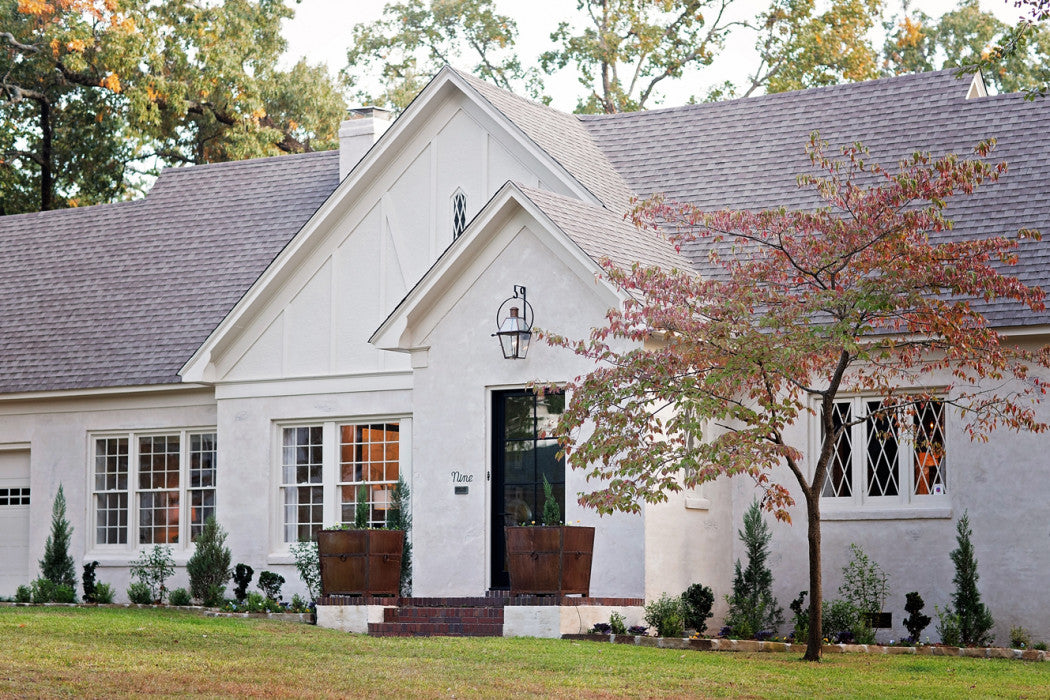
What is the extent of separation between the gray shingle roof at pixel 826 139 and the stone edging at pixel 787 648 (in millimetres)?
4891

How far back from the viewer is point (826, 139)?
20.3 meters

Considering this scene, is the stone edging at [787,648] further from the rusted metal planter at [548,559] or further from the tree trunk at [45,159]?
the tree trunk at [45,159]

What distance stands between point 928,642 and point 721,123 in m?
8.65

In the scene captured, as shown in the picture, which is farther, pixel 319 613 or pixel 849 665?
pixel 319 613

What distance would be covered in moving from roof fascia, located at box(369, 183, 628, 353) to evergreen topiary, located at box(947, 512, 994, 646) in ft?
16.2

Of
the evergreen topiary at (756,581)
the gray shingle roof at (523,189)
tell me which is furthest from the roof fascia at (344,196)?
the evergreen topiary at (756,581)

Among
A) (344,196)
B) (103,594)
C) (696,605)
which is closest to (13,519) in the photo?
(103,594)

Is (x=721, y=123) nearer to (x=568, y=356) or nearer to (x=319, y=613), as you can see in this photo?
(x=568, y=356)

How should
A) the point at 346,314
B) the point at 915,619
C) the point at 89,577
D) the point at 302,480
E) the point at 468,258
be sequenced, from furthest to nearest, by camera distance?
the point at 89,577 → the point at 302,480 → the point at 346,314 → the point at 468,258 → the point at 915,619

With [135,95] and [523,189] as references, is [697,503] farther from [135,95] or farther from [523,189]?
[135,95]

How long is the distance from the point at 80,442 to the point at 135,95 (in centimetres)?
1151

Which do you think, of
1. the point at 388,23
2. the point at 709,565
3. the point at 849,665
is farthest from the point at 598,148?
the point at 388,23

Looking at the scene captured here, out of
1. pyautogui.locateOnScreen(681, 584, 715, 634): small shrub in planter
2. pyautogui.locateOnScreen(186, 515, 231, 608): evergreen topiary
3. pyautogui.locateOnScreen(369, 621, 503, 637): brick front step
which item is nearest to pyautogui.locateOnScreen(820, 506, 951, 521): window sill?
pyautogui.locateOnScreen(681, 584, 715, 634): small shrub in planter

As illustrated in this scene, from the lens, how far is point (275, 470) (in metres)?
20.8
